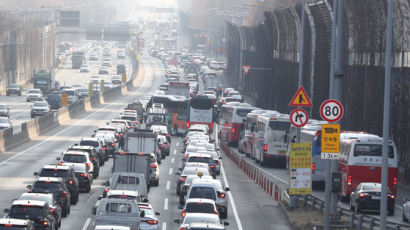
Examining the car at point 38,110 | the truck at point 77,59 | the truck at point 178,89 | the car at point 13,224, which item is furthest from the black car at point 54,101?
the truck at point 77,59

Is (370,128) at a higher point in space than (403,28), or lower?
lower

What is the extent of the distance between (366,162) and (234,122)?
1343 inches

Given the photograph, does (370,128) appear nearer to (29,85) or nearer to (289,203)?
(289,203)

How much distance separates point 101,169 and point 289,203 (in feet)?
56.8

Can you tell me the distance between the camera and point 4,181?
46125 mm

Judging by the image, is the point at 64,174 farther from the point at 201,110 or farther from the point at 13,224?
the point at 201,110

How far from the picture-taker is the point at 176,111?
81.2 meters

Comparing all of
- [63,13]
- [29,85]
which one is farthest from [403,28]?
[63,13]

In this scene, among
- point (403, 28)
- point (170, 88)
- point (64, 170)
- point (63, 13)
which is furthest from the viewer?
point (63, 13)

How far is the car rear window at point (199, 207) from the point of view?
31125mm

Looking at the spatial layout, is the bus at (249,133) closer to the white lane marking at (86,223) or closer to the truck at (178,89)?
the white lane marking at (86,223)

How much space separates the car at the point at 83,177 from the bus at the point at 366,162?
1107 cm

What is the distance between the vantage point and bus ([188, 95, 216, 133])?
260ft

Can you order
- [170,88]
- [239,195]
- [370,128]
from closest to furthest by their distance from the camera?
[239,195]
[370,128]
[170,88]
